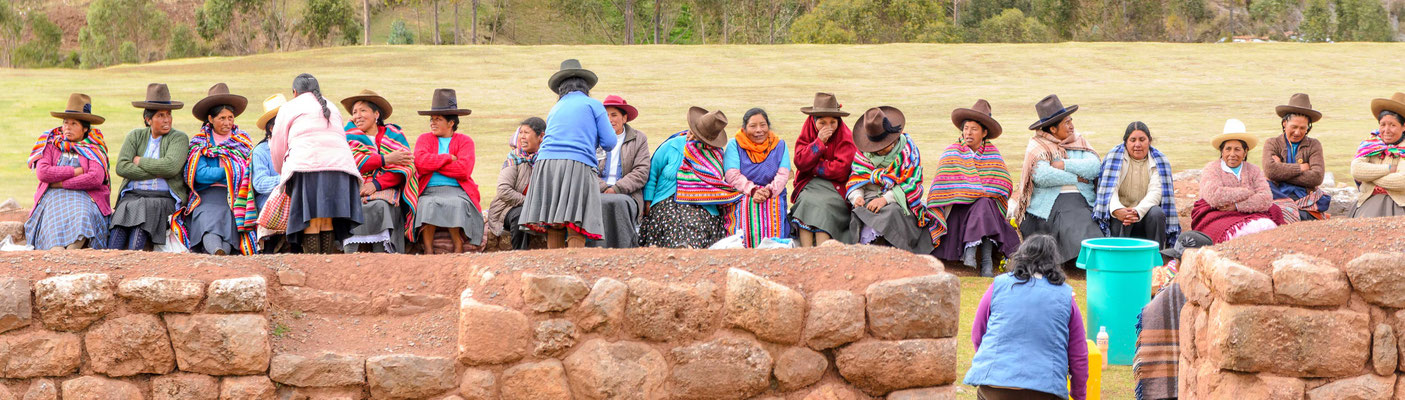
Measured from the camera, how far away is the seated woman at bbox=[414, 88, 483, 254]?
28.2 feet

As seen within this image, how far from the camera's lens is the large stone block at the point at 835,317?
5234mm

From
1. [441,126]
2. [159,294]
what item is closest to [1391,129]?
[441,126]

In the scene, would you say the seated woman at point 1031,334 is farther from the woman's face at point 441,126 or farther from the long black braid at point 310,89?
the woman's face at point 441,126

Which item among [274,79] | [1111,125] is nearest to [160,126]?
[1111,125]

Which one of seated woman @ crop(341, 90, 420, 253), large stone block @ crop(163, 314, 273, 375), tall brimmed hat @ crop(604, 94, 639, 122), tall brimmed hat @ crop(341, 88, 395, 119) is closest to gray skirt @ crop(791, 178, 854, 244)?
tall brimmed hat @ crop(604, 94, 639, 122)

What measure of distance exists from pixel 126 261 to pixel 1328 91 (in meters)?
25.8

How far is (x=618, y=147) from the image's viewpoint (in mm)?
9141

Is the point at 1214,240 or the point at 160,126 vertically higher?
the point at 160,126

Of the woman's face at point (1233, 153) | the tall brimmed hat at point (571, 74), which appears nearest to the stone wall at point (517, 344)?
the tall brimmed hat at point (571, 74)

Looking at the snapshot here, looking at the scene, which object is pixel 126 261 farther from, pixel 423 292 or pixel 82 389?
pixel 423 292

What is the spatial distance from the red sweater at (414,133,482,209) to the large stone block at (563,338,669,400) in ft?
12.6

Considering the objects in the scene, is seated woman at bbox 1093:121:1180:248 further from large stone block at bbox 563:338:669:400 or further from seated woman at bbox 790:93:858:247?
large stone block at bbox 563:338:669:400

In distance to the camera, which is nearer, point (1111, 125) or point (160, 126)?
point (160, 126)

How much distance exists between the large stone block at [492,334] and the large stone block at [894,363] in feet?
4.44
